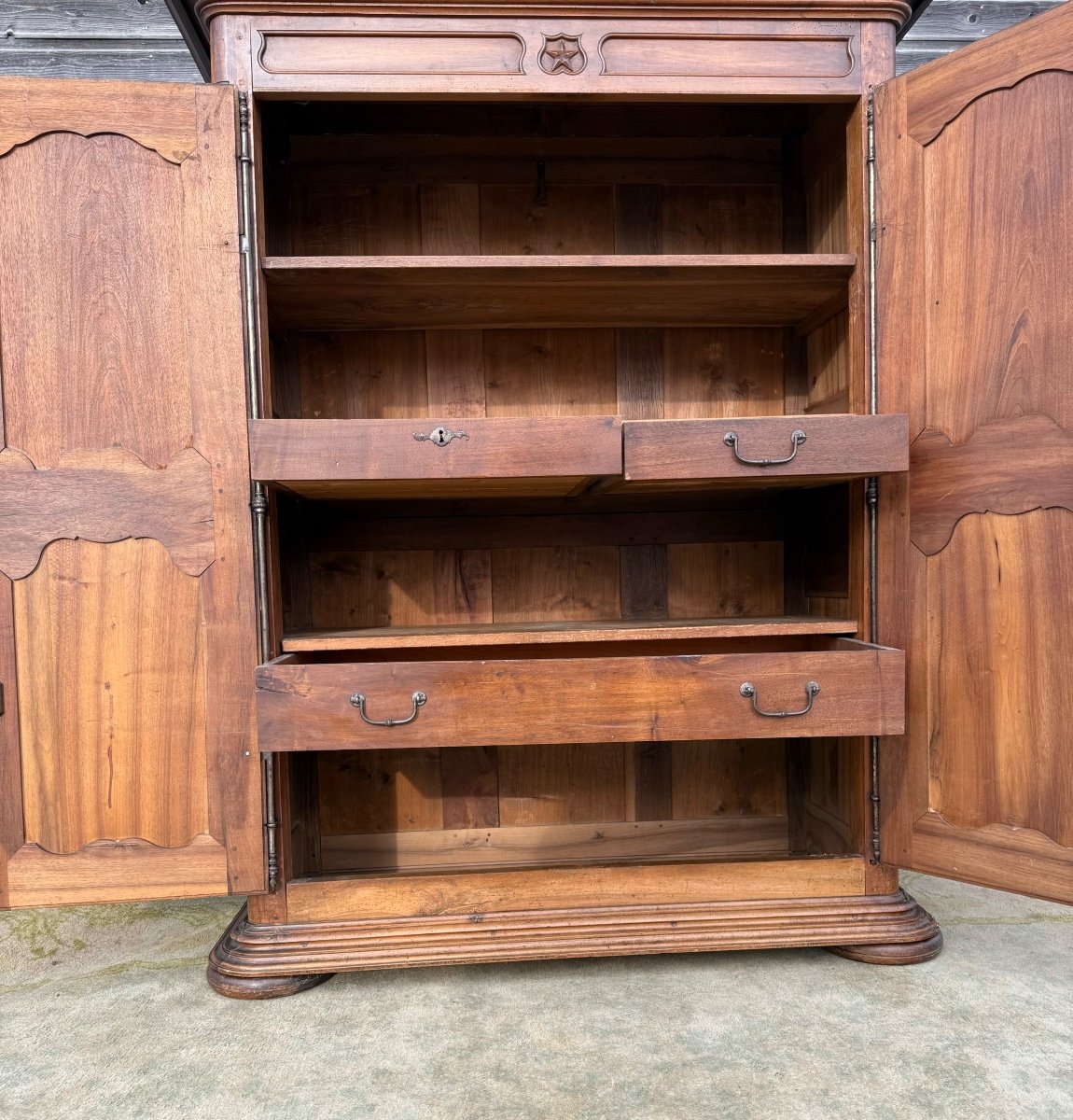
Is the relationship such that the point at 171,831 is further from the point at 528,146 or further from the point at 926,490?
the point at 528,146

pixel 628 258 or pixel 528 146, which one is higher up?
pixel 528 146

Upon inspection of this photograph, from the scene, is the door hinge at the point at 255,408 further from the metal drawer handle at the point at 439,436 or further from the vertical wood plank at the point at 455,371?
the vertical wood plank at the point at 455,371

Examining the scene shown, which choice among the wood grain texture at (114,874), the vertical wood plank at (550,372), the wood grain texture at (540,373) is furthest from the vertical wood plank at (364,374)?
the wood grain texture at (114,874)

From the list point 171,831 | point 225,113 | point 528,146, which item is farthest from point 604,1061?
point 528,146

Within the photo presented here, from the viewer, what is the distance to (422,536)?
1.73 meters

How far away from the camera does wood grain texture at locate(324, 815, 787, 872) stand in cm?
174

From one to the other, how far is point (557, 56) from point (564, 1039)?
5.23ft

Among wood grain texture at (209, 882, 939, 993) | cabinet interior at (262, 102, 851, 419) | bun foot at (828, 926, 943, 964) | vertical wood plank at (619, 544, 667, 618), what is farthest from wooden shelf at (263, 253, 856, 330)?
bun foot at (828, 926, 943, 964)

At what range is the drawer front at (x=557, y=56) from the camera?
128 centimetres

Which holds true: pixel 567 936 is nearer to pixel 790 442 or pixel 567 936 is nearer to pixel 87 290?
pixel 790 442

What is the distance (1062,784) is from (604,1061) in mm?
813

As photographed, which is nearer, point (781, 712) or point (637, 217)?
point (781, 712)

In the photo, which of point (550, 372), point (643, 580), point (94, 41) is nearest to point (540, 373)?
point (550, 372)

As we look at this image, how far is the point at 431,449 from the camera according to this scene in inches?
46.2
